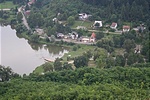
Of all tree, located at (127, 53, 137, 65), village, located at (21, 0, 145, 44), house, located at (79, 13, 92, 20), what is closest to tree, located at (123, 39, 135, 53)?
tree, located at (127, 53, 137, 65)

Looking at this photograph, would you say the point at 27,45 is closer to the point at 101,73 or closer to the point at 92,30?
the point at 92,30

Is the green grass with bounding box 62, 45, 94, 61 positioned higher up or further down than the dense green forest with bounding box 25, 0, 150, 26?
further down

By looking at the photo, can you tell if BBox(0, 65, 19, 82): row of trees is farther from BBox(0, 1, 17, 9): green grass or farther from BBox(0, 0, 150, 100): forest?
BBox(0, 1, 17, 9): green grass

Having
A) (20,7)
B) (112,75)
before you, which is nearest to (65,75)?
(112,75)

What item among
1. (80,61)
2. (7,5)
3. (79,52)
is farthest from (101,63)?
(7,5)

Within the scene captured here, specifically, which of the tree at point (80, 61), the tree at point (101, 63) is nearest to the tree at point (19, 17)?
the tree at point (80, 61)

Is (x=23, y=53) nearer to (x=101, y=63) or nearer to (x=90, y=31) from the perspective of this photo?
(x=90, y=31)
